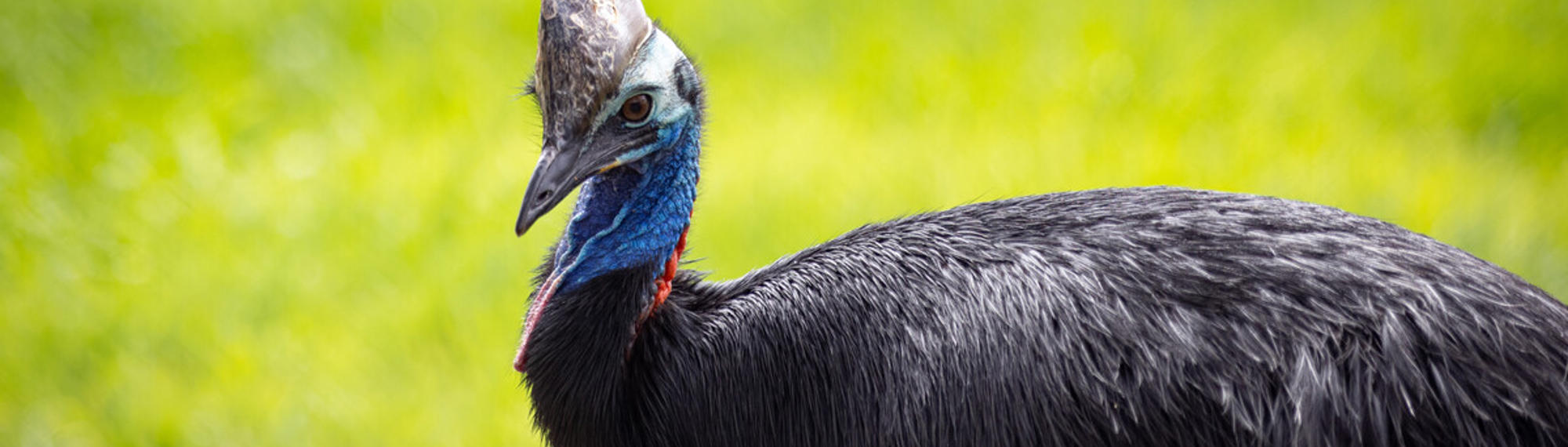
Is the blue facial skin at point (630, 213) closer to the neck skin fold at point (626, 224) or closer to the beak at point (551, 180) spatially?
the neck skin fold at point (626, 224)

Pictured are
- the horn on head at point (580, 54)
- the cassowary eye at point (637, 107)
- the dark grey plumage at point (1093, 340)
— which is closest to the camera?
the dark grey plumage at point (1093, 340)

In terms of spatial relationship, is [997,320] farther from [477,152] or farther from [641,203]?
[477,152]

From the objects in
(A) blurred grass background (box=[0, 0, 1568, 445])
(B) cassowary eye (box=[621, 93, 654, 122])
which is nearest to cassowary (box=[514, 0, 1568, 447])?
(B) cassowary eye (box=[621, 93, 654, 122])

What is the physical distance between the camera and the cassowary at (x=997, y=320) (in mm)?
2275

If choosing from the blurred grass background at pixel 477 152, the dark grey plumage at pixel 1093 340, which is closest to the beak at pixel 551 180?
the dark grey plumage at pixel 1093 340

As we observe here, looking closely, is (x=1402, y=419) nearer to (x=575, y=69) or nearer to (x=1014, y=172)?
(x=575, y=69)

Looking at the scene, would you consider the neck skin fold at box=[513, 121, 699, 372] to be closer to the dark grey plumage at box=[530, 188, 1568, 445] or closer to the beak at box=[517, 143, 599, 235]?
the dark grey plumage at box=[530, 188, 1568, 445]

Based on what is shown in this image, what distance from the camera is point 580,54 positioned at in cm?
244

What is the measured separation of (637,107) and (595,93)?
11cm

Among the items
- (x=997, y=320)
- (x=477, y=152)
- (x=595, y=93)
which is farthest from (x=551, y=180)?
(x=477, y=152)

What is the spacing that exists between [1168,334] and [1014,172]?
3.34 m

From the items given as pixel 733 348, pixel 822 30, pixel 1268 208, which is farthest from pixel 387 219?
pixel 1268 208

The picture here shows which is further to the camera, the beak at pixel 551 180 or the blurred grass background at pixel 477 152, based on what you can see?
the blurred grass background at pixel 477 152

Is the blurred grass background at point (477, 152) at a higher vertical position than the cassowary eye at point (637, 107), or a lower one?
higher
